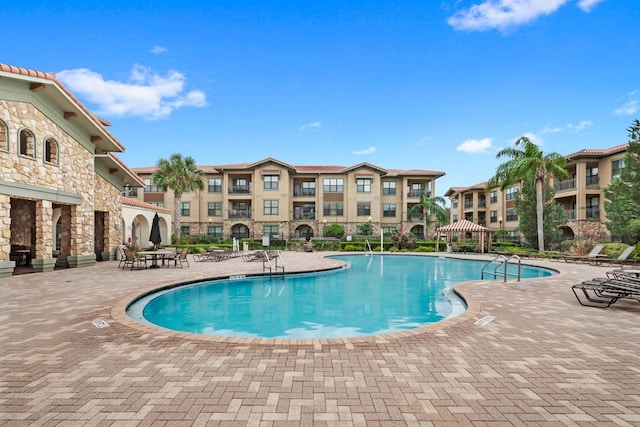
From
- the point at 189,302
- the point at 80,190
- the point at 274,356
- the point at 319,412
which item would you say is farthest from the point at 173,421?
the point at 80,190

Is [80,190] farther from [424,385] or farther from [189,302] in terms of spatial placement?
[424,385]

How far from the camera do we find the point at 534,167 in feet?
84.4

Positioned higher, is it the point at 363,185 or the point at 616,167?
the point at 616,167

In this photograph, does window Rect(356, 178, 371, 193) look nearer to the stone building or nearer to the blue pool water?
the stone building

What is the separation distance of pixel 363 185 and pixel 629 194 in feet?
78.1

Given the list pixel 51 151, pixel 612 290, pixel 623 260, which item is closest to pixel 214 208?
pixel 51 151

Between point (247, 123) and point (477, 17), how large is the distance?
25.7 m

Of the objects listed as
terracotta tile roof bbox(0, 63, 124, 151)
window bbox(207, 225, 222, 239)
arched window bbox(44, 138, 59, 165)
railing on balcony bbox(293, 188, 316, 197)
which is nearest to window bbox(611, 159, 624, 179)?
railing on balcony bbox(293, 188, 316, 197)

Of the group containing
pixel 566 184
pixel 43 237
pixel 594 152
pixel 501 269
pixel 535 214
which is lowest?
pixel 501 269

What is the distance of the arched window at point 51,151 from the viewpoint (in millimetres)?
13977

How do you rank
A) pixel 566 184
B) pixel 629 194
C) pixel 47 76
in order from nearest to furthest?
pixel 47 76, pixel 629 194, pixel 566 184

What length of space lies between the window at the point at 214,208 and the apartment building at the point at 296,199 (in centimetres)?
6

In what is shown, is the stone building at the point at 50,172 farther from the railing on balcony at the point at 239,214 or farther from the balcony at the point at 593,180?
the balcony at the point at 593,180

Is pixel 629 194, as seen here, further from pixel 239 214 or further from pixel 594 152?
pixel 239 214
